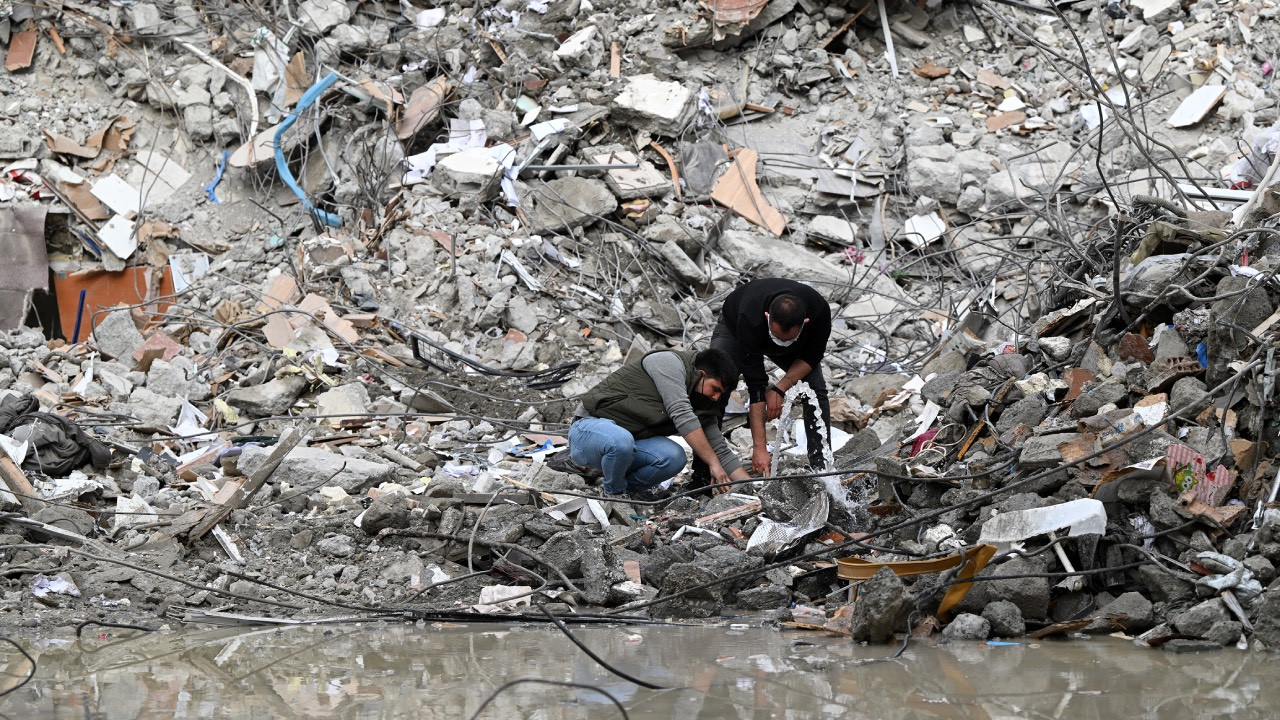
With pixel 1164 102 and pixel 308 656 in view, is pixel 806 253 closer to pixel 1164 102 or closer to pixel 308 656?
pixel 1164 102

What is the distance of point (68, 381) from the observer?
8.72 meters

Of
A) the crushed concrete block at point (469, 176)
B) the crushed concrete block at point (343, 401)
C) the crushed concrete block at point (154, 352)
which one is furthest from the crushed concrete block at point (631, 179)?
the crushed concrete block at point (154, 352)

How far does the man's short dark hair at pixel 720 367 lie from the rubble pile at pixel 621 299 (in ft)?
1.98

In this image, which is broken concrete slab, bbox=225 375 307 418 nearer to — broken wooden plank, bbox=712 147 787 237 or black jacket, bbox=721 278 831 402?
black jacket, bbox=721 278 831 402

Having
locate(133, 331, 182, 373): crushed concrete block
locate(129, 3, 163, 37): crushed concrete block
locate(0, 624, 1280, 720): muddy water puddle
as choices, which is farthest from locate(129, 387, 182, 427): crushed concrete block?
locate(129, 3, 163, 37): crushed concrete block

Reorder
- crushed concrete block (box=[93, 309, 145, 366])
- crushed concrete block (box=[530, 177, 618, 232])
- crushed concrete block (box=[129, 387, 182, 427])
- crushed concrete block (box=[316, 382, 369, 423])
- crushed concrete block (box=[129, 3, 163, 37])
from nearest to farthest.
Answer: crushed concrete block (box=[129, 387, 182, 427]) → crushed concrete block (box=[316, 382, 369, 423]) → crushed concrete block (box=[93, 309, 145, 366]) → crushed concrete block (box=[530, 177, 618, 232]) → crushed concrete block (box=[129, 3, 163, 37])

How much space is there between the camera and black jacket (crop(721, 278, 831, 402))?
6.07 m

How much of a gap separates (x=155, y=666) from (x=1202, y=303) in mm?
4978

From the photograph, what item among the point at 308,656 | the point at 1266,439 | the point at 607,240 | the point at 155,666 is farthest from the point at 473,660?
the point at 607,240

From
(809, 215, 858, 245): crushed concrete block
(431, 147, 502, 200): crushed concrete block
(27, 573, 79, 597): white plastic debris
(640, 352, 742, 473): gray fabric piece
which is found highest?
(640, 352, 742, 473): gray fabric piece

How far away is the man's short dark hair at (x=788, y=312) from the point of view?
577 centimetres

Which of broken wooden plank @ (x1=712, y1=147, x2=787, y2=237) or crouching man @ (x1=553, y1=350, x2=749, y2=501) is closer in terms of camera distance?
crouching man @ (x1=553, y1=350, x2=749, y2=501)

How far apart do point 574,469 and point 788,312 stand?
1.65 metres

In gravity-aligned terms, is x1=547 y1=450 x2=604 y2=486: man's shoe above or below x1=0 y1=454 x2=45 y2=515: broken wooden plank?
below
